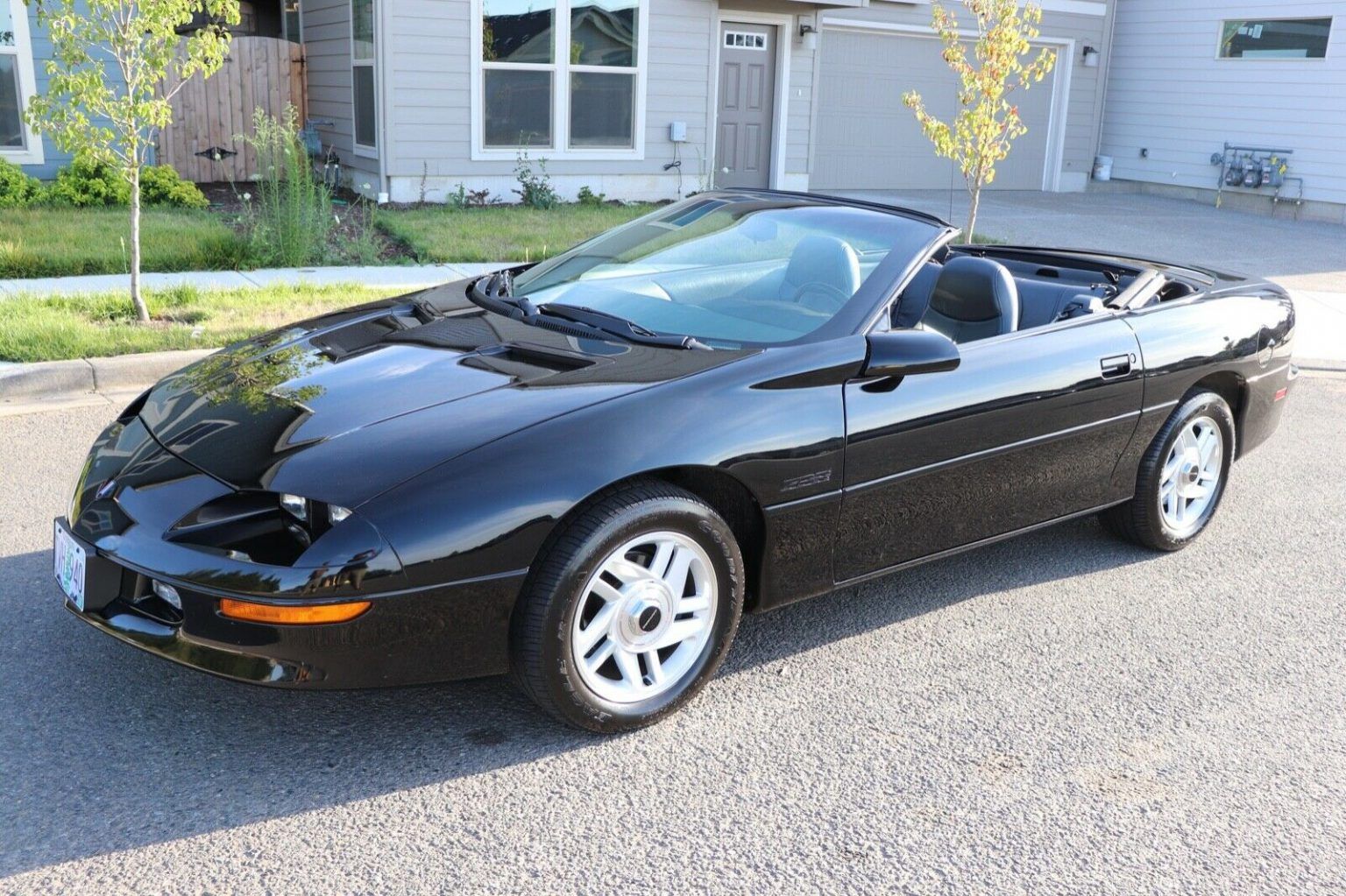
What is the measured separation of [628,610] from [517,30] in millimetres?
11975

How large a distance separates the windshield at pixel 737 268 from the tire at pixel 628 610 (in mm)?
752

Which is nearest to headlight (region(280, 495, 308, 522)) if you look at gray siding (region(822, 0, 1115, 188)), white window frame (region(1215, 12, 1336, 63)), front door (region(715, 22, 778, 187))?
front door (region(715, 22, 778, 187))

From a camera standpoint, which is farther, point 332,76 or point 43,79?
point 332,76

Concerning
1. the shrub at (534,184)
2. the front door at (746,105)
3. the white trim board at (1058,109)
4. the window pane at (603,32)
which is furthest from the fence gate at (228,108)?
the white trim board at (1058,109)

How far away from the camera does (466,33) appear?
44.4 ft

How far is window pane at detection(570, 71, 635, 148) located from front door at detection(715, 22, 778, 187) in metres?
1.83

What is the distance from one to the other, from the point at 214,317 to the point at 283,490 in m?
5.27

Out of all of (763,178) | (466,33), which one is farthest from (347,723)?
(763,178)

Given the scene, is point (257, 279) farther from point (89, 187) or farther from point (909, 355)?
point (909, 355)

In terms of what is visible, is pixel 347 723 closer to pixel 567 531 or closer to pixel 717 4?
pixel 567 531

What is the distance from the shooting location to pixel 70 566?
316 cm

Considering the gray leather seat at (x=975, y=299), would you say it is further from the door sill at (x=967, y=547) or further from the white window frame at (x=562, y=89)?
the white window frame at (x=562, y=89)

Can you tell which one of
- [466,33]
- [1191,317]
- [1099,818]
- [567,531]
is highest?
[466,33]

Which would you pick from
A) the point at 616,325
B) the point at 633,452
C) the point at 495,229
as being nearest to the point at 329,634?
the point at 633,452
